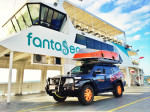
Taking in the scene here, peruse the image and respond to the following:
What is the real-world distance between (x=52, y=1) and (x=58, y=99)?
317 inches

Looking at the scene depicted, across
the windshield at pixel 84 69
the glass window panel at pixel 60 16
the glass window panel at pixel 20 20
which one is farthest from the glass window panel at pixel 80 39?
the windshield at pixel 84 69

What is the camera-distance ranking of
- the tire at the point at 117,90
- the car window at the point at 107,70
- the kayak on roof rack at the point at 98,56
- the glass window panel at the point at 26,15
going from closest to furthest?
the kayak on roof rack at the point at 98,56 < the car window at the point at 107,70 < the tire at the point at 117,90 < the glass window panel at the point at 26,15

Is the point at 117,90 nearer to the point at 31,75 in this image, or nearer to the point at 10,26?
the point at 31,75

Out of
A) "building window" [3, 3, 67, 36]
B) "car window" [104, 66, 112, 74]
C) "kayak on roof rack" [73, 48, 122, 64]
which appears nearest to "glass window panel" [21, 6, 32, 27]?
"building window" [3, 3, 67, 36]

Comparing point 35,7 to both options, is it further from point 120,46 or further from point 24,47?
point 120,46

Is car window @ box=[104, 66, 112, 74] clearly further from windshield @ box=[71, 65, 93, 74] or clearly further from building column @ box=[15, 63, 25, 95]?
building column @ box=[15, 63, 25, 95]

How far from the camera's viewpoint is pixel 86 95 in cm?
529

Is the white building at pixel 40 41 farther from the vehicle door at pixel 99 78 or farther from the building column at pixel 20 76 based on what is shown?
the vehicle door at pixel 99 78

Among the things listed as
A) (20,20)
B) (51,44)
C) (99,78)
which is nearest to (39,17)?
(51,44)

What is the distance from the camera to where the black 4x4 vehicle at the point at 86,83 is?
510cm

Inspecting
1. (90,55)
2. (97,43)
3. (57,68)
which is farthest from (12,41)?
(97,43)

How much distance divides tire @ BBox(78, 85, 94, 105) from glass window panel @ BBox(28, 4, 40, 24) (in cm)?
695

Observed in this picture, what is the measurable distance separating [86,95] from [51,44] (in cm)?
553

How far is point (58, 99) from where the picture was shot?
638 cm
